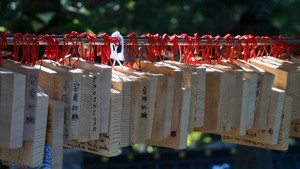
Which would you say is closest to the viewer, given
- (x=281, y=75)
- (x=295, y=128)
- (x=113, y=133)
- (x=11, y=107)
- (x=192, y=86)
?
(x=11, y=107)

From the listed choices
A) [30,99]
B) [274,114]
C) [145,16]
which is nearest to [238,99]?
[274,114]

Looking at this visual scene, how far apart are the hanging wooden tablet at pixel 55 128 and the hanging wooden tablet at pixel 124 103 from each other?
236 mm

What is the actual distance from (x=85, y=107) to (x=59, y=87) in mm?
103

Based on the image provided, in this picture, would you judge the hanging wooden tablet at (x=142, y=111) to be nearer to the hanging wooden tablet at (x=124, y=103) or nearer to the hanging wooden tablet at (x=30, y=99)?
the hanging wooden tablet at (x=124, y=103)

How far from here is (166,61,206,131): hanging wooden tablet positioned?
2.32 m

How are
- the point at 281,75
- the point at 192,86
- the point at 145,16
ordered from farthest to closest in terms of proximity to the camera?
the point at 145,16 → the point at 281,75 → the point at 192,86

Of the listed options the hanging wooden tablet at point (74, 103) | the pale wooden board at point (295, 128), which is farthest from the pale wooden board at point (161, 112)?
the pale wooden board at point (295, 128)

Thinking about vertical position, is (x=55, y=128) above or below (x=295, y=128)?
above

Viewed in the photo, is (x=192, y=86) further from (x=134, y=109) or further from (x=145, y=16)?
(x=145, y=16)

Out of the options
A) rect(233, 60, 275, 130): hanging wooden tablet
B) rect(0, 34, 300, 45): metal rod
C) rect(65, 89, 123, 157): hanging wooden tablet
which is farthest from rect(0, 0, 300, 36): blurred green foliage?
rect(65, 89, 123, 157): hanging wooden tablet

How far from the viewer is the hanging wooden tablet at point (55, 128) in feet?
6.30

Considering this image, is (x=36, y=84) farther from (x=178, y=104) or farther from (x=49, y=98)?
(x=178, y=104)

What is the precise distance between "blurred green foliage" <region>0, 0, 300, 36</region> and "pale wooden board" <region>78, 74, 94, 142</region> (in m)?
1.57

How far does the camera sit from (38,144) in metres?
1.87
